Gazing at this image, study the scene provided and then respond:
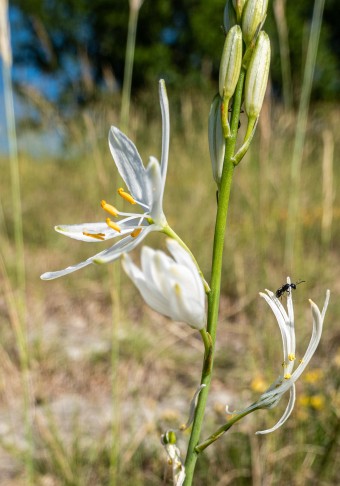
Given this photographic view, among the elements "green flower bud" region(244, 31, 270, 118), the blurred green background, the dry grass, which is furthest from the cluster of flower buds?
the blurred green background

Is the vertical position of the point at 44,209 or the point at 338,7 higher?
the point at 338,7

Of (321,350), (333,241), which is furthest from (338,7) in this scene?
(321,350)

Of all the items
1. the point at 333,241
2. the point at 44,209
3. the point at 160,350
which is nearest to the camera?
the point at 160,350

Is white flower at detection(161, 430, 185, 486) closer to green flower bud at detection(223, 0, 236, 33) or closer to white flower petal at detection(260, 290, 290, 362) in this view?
white flower petal at detection(260, 290, 290, 362)

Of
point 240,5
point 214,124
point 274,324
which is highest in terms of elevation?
point 240,5

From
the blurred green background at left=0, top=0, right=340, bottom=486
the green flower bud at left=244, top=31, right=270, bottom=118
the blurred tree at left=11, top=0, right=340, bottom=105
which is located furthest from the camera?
the blurred tree at left=11, top=0, right=340, bottom=105

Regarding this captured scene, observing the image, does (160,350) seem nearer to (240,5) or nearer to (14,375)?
(14,375)

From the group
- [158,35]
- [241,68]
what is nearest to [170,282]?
[241,68]

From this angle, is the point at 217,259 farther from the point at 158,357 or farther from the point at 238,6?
the point at 158,357

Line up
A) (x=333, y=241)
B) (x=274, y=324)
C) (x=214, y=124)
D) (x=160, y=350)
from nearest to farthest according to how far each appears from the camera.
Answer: (x=214, y=124)
(x=274, y=324)
(x=160, y=350)
(x=333, y=241)
